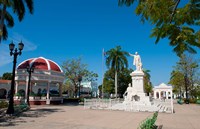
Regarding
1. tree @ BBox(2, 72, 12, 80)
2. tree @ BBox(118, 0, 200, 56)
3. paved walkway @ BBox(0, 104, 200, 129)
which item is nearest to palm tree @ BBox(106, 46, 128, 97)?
paved walkway @ BBox(0, 104, 200, 129)

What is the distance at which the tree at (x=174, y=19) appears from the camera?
367 cm

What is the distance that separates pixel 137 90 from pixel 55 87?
167 ft

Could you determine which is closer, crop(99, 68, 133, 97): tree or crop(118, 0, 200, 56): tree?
crop(118, 0, 200, 56): tree

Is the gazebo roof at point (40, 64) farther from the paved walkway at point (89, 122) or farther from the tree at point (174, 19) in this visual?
the tree at point (174, 19)

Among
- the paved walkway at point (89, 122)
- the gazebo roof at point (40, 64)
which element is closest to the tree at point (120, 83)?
the gazebo roof at point (40, 64)

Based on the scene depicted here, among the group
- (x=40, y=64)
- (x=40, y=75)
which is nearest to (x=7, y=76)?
(x=40, y=64)

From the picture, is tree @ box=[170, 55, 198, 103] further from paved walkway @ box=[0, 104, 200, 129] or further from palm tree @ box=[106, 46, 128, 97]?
paved walkway @ box=[0, 104, 200, 129]

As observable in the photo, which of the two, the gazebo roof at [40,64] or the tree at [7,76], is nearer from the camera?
the gazebo roof at [40,64]

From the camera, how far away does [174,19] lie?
13.1ft

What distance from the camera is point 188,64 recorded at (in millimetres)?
45406

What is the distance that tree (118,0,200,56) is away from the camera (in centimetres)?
367

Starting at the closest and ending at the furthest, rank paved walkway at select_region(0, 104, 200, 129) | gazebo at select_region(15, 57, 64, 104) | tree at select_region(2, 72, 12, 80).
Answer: paved walkway at select_region(0, 104, 200, 129) < gazebo at select_region(15, 57, 64, 104) < tree at select_region(2, 72, 12, 80)

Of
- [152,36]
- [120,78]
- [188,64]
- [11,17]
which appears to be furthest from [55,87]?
[152,36]

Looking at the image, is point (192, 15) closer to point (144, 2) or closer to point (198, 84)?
point (144, 2)
